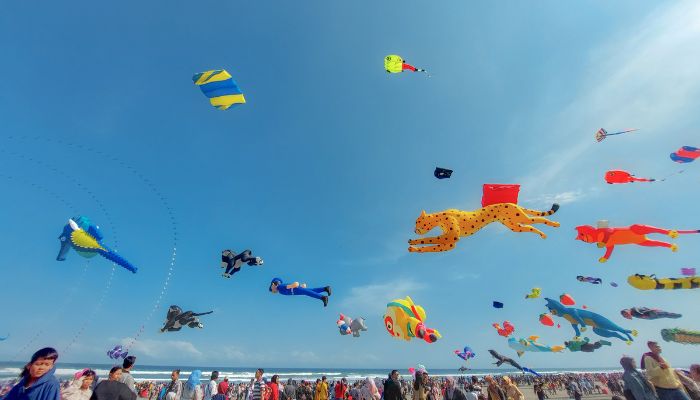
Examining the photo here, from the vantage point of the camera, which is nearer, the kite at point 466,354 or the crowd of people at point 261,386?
the crowd of people at point 261,386

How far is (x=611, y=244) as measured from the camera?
1012 centimetres

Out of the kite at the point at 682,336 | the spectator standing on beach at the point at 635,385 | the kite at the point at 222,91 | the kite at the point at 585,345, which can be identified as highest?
the kite at the point at 222,91

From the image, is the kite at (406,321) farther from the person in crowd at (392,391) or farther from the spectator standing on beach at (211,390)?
the spectator standing on beach at (211,390)

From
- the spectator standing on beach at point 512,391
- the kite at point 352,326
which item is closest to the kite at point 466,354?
the kite at point 352,326

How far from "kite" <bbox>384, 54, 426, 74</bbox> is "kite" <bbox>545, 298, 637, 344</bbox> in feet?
48.0

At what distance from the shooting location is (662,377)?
573 cm

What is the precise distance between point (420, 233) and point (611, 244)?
5.96m

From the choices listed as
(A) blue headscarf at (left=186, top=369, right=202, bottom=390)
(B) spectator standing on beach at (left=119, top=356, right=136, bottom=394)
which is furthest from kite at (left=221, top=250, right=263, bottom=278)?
(B) spectator standing on beach at (left=119, top=356, right=136, bottom=394)

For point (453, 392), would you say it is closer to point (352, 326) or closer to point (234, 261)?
point (234, 261)

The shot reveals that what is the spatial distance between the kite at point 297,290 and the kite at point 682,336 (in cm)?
1444

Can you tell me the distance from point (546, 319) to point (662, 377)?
1537cm

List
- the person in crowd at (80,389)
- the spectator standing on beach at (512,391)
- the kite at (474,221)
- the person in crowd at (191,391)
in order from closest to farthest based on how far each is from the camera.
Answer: the person in crowd at (80,389) → the spectator standing on beach at (512,391) → the person in crowd at (191,391) → the kite at (474,221)

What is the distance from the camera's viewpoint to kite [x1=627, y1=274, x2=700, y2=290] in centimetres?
1049

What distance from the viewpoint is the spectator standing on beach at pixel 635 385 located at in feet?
18.7
